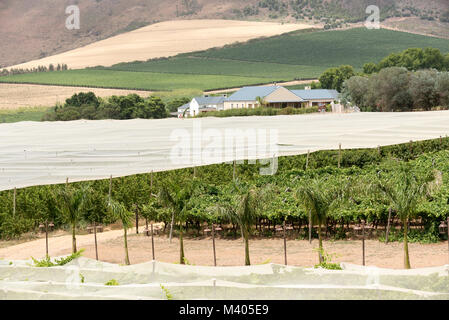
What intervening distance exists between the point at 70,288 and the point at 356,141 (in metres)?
34.5

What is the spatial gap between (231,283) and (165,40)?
480ft

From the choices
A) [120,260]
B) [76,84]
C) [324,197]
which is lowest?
[120,260]

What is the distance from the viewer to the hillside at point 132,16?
108m

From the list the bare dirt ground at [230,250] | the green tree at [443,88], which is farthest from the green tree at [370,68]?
the bare dirt ground at [230,250]

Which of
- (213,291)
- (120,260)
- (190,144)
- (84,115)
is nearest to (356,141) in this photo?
(190,144)

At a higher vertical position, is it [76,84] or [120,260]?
[76,84]

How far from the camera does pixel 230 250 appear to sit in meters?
27.2

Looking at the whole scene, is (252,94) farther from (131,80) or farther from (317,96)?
(131,80)

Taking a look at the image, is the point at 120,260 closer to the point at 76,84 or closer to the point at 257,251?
the point at 257,251

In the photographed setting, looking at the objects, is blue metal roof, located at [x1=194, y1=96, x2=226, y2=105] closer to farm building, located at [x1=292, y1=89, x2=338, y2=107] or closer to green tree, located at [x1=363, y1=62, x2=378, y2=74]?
farm building, located at [x1=292, y1=89, x2=338, y2=107]

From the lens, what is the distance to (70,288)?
614 inches

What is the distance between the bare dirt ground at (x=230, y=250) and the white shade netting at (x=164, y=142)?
504 cm

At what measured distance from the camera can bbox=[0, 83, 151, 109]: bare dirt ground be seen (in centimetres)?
10012

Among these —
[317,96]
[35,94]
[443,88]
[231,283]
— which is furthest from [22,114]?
[231,283]
